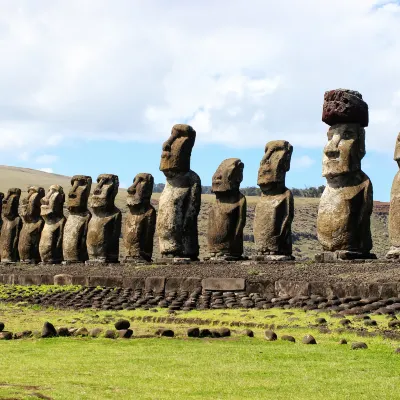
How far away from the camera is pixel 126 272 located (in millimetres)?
17625

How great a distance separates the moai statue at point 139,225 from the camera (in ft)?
68.0

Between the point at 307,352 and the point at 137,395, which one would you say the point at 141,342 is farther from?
the point at 137,395

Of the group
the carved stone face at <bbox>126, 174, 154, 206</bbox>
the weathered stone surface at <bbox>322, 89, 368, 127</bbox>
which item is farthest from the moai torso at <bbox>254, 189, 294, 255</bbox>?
the carved stone face at <bbox>126, 174, 154, 206</bbox>

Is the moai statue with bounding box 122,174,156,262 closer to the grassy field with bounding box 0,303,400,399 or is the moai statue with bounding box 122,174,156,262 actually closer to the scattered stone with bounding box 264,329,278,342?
the grassy field with bounding box 0,303,400,399

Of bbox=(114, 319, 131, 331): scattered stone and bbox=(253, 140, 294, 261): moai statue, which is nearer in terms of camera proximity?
bbox=(114, 319, 131, 331): scattered stone

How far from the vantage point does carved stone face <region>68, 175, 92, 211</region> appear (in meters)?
23.2

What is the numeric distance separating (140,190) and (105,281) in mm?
5032

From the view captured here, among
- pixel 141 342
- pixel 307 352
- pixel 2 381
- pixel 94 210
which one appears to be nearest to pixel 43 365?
pixel 2 381

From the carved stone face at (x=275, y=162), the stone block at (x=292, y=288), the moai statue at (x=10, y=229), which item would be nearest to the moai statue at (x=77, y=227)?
the moai statue at (x=10, y=229)

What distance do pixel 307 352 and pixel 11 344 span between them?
324cm

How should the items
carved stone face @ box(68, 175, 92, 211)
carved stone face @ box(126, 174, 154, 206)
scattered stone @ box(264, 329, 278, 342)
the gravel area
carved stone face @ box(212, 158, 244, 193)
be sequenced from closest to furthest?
scattered stone @ box(264, 329, 278, 342) → the gravel area → carved stone face @ box(212, 158, 244, 193) → carved stone face @ box(126, 174, 154, 206) → carved stone face @ box(68, 175, 92, 211)

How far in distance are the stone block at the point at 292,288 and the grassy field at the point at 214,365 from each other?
5.80ft

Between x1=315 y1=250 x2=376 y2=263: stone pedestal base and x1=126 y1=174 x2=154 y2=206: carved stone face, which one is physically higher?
x1=126 y1=174 x2=154 y2=206: carved stone face

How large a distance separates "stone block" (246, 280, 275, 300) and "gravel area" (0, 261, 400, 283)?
0.11 m
